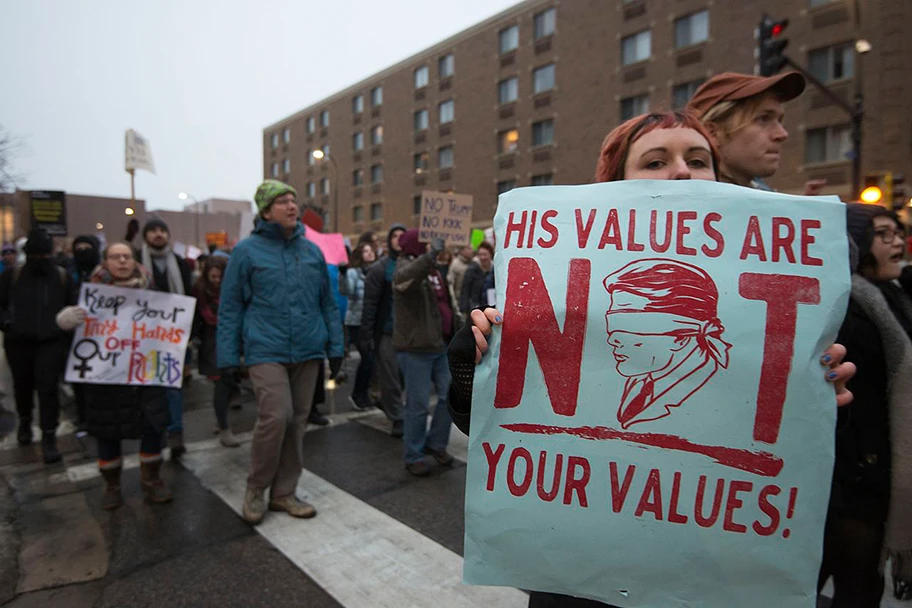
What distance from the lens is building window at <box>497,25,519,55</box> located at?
1151 inches

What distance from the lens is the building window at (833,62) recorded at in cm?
1856

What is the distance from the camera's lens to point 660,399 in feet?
3.78

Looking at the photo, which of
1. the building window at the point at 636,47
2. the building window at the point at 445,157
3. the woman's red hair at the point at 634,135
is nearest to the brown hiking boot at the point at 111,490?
the woman's red hair at the point at 634,135

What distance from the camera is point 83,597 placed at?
2.73m

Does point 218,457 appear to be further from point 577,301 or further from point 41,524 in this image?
point 577,301

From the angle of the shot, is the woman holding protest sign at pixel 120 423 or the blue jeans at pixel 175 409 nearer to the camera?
the woman holding protest sign at pixel 120 423

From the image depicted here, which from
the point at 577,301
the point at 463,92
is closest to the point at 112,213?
the point at 463,92

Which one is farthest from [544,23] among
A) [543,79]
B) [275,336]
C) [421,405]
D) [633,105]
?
[275,336]

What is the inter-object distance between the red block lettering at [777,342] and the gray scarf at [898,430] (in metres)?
0.77

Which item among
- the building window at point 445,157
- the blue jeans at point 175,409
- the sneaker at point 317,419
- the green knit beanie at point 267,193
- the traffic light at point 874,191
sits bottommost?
the sneaker at point 317,419

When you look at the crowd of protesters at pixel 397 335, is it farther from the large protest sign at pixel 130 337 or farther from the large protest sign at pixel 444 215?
the large protest sign at pixel 444 215

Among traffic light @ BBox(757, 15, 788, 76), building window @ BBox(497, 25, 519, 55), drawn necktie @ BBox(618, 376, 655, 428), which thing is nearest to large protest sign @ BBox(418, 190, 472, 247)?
drawn necktie @ BBox(618, 376, 655, 428)

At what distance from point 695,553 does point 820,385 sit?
1.36 ft

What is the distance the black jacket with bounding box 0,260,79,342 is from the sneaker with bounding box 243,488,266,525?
2.73 m
